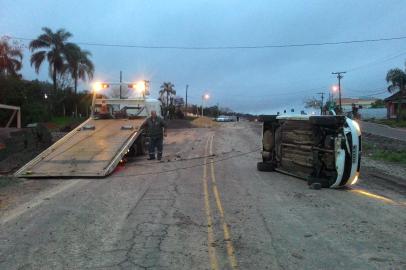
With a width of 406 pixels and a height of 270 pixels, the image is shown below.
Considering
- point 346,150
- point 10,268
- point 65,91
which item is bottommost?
point 10,268

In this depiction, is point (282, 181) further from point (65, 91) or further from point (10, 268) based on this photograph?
point (65, 91)

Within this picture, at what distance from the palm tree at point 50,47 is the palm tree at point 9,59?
3750 mm

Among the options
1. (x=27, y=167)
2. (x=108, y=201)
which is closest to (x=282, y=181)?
(x=108, y=201)

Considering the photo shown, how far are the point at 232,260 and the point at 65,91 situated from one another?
6275 cm

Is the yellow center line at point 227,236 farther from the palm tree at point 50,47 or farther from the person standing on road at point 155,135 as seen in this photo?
the palm tree at point 50,47

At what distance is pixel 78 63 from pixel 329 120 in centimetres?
5302

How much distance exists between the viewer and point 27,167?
51.3 ft

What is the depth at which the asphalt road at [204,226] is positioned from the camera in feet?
22.4

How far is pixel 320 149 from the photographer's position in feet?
43.3

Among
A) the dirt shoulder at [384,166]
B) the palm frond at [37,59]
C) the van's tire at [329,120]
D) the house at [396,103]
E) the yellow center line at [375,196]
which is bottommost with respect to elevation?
the yellow center line at [375,196]

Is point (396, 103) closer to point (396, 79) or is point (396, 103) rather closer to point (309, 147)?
point (396, 79)

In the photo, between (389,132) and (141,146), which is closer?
(141,146)

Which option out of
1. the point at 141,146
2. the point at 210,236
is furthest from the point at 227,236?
the point at 141,146

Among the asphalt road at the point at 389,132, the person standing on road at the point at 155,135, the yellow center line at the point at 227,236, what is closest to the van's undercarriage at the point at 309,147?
the yellow center line at the point at 227,236
